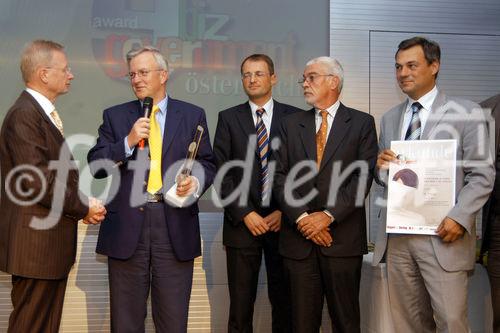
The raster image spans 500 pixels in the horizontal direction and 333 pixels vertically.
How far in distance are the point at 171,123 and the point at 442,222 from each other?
149cm

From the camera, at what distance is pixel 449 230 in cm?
277

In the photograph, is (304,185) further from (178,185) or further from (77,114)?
(77,114)

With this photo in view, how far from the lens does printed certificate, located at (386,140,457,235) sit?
9.30 ft

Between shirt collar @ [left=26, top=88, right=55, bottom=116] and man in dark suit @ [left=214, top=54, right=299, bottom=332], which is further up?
shirt collar @ [left=26, top=88, right=55, bottom=116]

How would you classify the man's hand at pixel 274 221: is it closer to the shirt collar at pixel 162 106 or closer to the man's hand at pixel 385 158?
the man's hand at pixel 385 158

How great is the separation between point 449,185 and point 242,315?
4.78 ft

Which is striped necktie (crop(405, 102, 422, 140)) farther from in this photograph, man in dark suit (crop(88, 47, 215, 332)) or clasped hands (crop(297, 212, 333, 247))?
man in dark suit (crop(88, 47, 215, 332))

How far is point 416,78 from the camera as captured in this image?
3.01 metres

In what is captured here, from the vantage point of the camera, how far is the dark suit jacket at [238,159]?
3.46m

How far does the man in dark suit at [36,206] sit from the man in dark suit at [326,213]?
110cm

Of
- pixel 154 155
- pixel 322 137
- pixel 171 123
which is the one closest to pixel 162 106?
pixel 171 123

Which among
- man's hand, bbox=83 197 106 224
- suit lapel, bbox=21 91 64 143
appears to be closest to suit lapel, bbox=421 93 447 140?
man's hand, bbox=83 197 106 224

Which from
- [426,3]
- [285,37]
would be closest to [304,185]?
[285,37]

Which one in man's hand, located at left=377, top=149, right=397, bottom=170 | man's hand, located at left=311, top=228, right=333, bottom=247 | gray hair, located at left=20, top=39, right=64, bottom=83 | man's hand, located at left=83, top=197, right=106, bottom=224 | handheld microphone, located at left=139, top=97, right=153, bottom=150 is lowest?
man's hand, located at left=311, top=228, right=333, bottom=247
